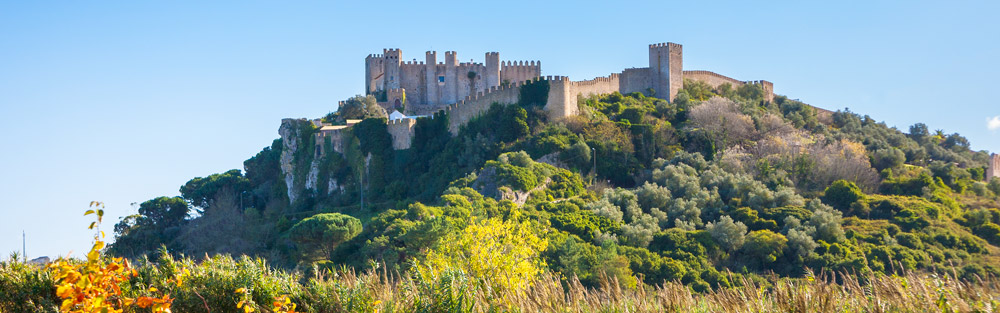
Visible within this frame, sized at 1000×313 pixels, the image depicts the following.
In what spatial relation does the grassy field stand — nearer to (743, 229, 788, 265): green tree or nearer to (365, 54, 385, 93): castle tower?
(743, 229, 788, 265): green tree

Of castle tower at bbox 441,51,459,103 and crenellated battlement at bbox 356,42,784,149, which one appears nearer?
crenellated battlement at bbox 356,42,784,149

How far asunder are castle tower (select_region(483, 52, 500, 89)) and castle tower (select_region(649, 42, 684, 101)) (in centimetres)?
1139

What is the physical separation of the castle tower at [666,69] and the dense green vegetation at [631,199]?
88 centimetres

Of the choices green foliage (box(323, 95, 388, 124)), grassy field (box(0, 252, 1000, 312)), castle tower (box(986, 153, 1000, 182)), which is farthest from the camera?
green foliage (box(323, 95, 388, 124))

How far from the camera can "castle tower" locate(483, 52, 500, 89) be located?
196 feet

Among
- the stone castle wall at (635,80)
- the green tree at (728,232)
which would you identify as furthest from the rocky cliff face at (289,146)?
the green tree at (728,232)

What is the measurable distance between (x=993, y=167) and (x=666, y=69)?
1657 centimetres

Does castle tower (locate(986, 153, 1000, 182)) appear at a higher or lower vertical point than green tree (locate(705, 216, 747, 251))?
higher

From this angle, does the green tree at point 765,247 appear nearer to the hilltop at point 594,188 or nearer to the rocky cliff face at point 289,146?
the hilltop at point 594,188

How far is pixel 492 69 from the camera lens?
59781 millimetres

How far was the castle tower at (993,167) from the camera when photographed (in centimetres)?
4582

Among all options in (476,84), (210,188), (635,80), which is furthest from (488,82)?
(210,188)

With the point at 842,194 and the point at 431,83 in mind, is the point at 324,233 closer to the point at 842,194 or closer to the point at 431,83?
the point at 842,194

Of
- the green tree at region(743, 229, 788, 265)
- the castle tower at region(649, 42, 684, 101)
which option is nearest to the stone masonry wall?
the castle tower at region(649, 42, 684, 101)
